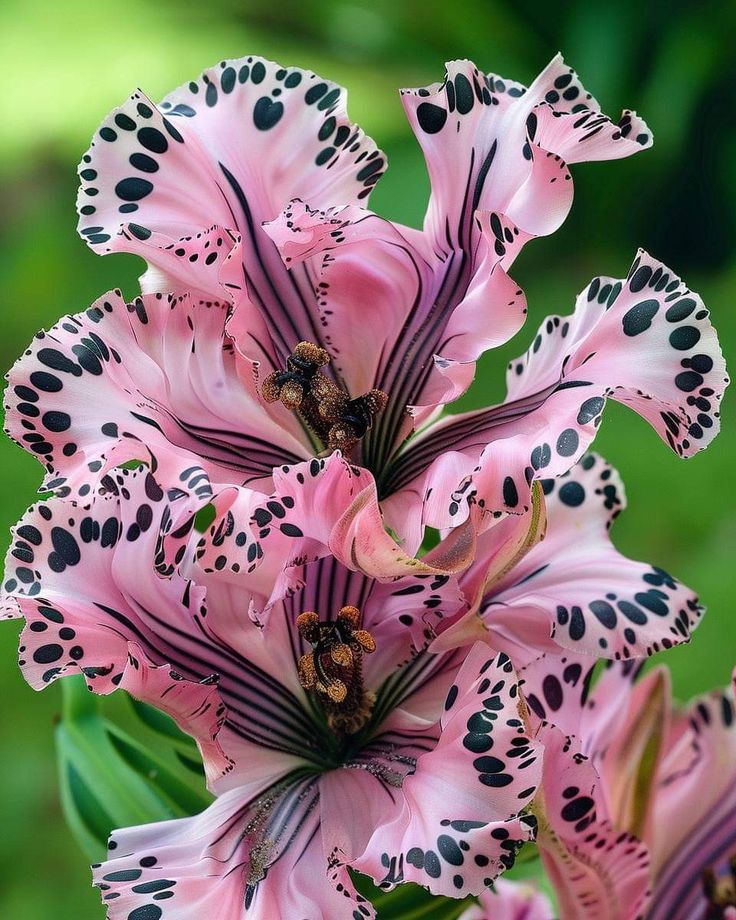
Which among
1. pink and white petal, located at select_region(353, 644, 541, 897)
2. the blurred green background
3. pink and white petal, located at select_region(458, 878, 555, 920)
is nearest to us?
pink and white petal, located at select_region(353, 644, 541, 897)

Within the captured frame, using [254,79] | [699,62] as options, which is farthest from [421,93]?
[699,62]

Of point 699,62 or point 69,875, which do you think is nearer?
point 69,875

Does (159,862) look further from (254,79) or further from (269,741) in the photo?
(254,79)

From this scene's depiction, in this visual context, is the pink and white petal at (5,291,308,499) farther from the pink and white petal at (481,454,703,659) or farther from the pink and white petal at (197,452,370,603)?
the pink and white petal at (481,454,703,659)

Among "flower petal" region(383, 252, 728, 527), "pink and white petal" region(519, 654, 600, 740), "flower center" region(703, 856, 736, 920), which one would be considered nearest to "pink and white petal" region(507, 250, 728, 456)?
"flower petal" region(383, 252, 728, 527)

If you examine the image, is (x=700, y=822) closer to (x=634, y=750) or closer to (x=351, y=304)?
(x=634, y=750)

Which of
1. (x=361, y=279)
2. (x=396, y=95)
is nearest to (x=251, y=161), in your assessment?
(x=361, y=279)
